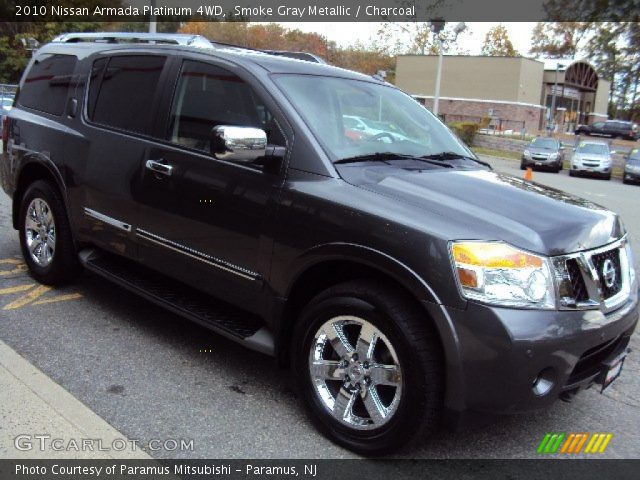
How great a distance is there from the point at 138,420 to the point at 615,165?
113ft

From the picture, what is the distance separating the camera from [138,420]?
130 inches

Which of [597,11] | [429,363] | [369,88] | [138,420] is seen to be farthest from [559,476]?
[597,11]

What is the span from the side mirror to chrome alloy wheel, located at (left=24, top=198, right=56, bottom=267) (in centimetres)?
230

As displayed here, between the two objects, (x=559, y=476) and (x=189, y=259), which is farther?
(x=189, y=259)

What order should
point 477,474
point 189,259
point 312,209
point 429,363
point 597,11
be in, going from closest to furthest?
point 429,363 < point 477,474 < point 312,209 < point 189,259 < point 597,11

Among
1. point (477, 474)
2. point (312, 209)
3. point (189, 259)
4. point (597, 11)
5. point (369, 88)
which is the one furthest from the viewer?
point (597, 11)

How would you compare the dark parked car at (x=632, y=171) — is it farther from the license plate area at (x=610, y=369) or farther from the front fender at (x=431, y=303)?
the front fender at (x=431, y=303)

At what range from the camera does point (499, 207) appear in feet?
10.3

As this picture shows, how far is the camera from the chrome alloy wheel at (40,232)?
16.8 feet

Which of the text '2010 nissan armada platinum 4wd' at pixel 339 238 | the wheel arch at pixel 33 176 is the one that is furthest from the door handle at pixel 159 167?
the wheel arch at pixel 33 176

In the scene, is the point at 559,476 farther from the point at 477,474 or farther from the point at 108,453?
the point at 108,453

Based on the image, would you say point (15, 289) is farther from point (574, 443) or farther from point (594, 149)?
point (594, 149)

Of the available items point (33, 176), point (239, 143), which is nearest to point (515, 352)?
point (239, 143)

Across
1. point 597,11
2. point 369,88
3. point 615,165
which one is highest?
point 597,11
